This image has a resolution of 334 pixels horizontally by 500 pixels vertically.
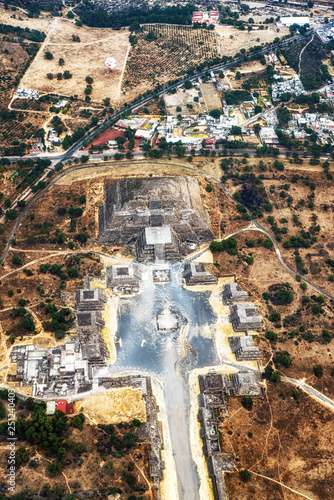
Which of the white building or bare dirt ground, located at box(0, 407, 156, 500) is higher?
the white building

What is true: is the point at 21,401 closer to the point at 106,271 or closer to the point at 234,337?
the point at 106,271

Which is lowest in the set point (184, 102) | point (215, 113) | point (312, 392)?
point (312, 392)

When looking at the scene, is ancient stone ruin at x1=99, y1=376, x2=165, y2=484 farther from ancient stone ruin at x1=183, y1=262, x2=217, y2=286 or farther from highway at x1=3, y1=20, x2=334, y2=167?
highway at x1=3, y1=20, x2=334, y2=167

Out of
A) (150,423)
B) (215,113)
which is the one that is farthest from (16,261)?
(215,113)

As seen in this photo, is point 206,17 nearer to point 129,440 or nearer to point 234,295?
point 234,295

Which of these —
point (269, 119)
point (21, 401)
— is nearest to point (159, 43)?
point (269, 119)

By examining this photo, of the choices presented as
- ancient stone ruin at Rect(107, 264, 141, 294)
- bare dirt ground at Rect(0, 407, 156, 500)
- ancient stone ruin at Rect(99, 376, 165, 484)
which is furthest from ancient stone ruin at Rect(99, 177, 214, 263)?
bare dirt ground at Rect(0, 407, 156, 500)
